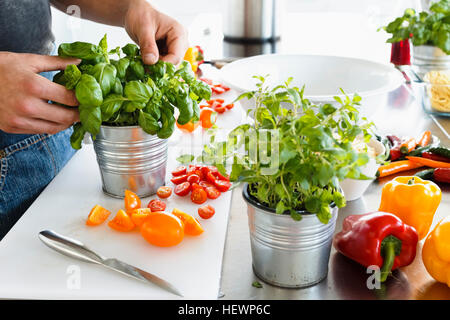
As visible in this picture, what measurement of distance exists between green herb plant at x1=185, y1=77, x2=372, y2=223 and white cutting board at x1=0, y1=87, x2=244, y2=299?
210 millimetres

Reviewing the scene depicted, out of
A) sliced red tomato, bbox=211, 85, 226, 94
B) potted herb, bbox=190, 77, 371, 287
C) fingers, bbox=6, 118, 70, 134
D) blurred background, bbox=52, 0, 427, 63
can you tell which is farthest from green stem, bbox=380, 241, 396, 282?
blurred background, bbox=52, 0, 427, 63

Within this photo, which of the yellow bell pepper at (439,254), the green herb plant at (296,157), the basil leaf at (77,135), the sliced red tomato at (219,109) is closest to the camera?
the green herb plant at (296,157)

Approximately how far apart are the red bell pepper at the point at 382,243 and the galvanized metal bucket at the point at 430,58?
1.07 m

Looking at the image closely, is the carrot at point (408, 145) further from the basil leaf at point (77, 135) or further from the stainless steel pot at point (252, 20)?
the stainless steel pot at point (252, 20)

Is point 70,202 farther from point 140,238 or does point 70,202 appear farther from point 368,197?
point 368,197

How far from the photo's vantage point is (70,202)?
123 centimetres

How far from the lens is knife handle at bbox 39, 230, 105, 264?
39.1 inches

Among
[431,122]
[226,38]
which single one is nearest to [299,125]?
[431,122]

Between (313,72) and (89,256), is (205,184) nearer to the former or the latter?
(89,256)

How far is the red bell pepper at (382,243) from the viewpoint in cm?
93

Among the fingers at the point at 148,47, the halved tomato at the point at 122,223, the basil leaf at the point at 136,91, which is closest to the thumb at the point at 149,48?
the fingers at the point at 148,47

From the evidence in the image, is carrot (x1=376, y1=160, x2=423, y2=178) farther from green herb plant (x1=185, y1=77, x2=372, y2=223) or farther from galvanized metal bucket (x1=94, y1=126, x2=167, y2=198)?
galvanized metal bucket (x1=94, y1=126, x2=167, y2=198)
